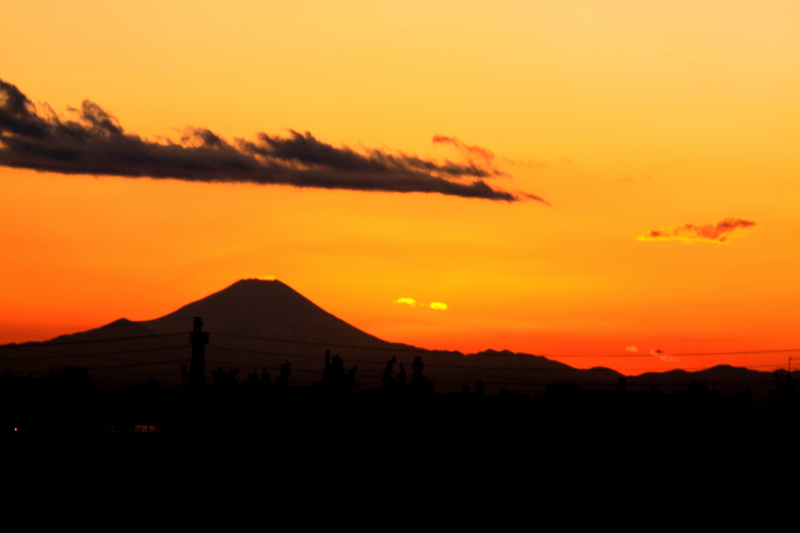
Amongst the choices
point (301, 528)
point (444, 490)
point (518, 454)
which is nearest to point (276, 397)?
point (518, 454)

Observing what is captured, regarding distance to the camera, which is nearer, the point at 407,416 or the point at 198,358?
the point at 198,358

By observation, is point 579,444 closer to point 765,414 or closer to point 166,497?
point 765,414

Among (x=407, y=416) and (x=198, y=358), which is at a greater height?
Result: (x=198, y=358)

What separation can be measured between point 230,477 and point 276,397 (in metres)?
26.1

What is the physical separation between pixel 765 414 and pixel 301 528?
50.4 meters

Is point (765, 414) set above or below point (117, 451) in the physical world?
above

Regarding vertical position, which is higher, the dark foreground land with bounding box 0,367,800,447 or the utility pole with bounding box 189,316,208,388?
the utility pole with bounding box 189,316,208,388

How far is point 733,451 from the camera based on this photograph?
196ft

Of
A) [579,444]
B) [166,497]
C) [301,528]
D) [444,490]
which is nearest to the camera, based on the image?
[301,528]

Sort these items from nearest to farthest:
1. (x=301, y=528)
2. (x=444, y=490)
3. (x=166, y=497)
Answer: (x=301, y=528) → (x=166, y=497) → (x=444, y=490)

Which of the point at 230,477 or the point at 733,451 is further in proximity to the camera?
the point at 733,451

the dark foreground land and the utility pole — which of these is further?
the dark foreground land

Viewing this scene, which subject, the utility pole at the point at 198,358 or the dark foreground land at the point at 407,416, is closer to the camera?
the utility pole at the point at 198,358

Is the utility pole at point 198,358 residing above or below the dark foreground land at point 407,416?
above
